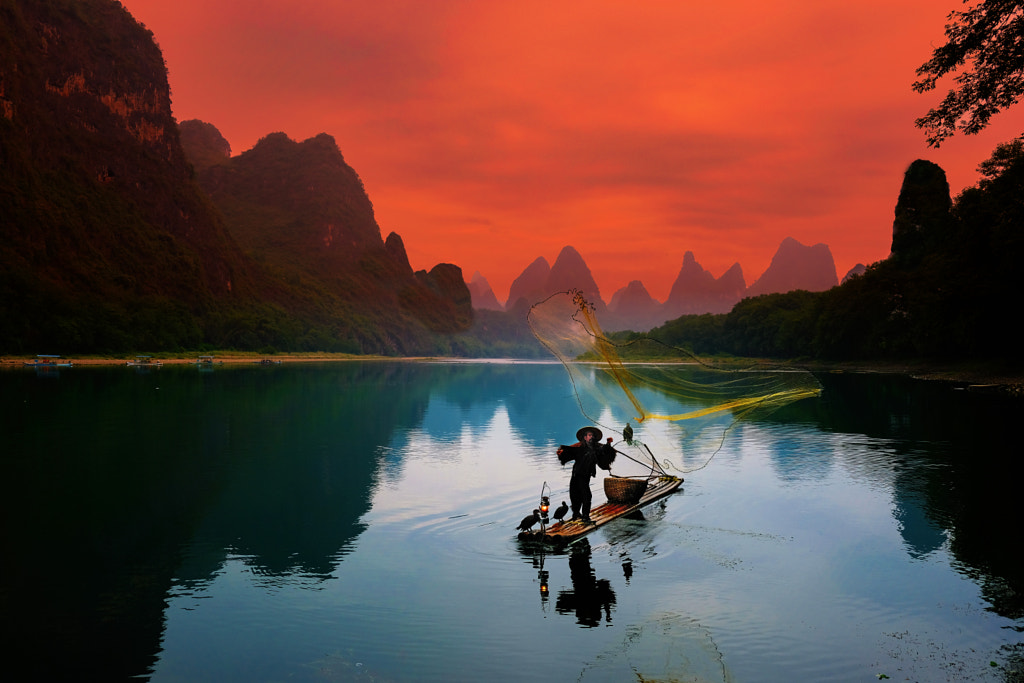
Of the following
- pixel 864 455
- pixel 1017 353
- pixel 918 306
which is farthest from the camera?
pixel 918 306

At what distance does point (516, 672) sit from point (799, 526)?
12.5m

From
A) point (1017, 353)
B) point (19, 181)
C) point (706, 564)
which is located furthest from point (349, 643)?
point (19, 181)

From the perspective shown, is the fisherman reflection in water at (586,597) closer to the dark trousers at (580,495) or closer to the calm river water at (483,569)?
the calm river water at (483,569)

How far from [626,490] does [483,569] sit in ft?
20.0

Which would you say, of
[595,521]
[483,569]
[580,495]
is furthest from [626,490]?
[483,569]

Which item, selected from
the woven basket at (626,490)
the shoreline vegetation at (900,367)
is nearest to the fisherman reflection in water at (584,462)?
the woven basket at (626,490)

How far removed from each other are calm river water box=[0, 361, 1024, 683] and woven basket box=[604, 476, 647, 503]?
66 cm

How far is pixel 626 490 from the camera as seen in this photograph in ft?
66.9

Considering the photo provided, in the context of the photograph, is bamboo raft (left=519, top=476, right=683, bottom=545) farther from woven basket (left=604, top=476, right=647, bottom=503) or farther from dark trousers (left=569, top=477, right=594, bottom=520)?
dark trousers (left=569, top=477, right=594, bottom=520)

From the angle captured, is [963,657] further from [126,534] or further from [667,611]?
[126,534]

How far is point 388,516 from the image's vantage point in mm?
21312

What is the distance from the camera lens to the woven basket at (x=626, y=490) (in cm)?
2039

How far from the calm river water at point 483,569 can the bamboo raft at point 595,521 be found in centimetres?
42

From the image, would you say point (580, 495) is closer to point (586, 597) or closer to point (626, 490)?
point (626, 490)
